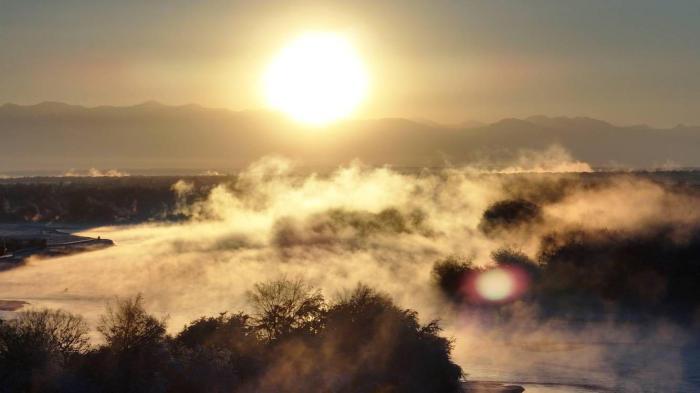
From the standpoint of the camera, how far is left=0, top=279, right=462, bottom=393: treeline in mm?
32500

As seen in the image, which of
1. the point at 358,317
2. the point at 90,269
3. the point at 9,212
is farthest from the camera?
the point at 9,212

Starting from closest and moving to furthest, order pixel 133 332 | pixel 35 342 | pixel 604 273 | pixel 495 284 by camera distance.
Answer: pixel 35 342, pixel 133 332, pixel 495 284, pixel 604 273

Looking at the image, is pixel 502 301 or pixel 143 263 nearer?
pixel 502 301

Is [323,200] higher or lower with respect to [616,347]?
higher

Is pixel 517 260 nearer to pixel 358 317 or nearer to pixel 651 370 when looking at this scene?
pixel 651 370

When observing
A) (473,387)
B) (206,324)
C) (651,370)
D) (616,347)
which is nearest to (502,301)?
(616,347)

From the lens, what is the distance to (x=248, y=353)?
37438 millimetres

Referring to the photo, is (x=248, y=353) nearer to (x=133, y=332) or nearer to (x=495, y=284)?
(x=133, y=332)

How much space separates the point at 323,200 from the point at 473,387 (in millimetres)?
137783

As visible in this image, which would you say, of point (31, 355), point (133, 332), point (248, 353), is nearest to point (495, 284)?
point (248, 353)

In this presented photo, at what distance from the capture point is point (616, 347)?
53.8 meters

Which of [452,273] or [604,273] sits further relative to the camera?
[452,273]

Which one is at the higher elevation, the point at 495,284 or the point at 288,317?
the point at 288,317

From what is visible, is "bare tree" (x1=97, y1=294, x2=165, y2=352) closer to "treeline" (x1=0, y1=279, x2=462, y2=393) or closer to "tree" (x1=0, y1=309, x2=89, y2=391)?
"treeline" (x1=0, y1=279, x2=462, y2=393)
